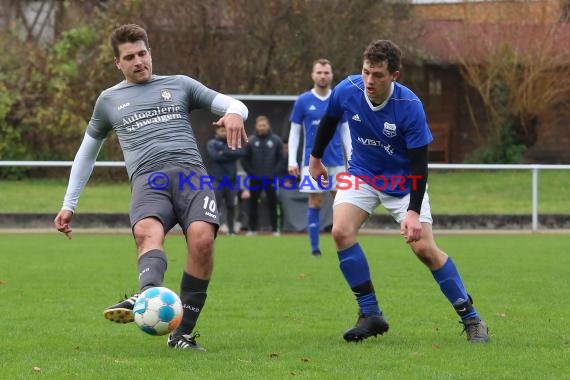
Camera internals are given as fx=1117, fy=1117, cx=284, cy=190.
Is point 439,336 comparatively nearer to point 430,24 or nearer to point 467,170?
point 467,170

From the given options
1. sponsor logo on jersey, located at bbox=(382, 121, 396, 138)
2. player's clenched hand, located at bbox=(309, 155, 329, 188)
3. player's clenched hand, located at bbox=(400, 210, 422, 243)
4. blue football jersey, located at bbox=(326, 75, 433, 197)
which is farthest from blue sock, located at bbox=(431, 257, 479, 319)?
player's clenched hand, located at bbox=(309, 155, 329, 188)

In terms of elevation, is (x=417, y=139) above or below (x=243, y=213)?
above

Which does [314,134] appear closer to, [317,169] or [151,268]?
[317,169]

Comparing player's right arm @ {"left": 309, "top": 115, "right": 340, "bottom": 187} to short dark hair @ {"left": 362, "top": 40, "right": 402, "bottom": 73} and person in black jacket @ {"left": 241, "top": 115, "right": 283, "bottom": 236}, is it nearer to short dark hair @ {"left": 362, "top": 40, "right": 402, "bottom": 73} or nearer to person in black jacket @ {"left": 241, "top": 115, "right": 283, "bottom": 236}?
short dark hair @ {"left": 362, "top": 40, "right": 402, "bottom": 73}

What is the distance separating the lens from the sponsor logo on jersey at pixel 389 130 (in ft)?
23.7

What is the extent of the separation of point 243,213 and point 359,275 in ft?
41.3

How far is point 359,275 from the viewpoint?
7.46 meters

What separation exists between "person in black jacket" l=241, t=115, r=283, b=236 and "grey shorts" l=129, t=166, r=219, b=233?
12.0 meters

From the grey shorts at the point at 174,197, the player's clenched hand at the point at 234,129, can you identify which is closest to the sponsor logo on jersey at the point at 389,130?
the player's clenched hand at the point at 234,129

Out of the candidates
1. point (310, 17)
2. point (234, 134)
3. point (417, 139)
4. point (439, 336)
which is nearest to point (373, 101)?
point (417, 139)

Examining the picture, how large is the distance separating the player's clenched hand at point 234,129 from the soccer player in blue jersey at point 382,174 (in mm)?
935

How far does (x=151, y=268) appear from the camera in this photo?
6492 millimetres

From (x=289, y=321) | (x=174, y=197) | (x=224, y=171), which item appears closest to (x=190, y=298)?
(x=174, y=197)

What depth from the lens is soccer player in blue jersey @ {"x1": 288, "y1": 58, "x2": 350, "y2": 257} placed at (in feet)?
44.1
